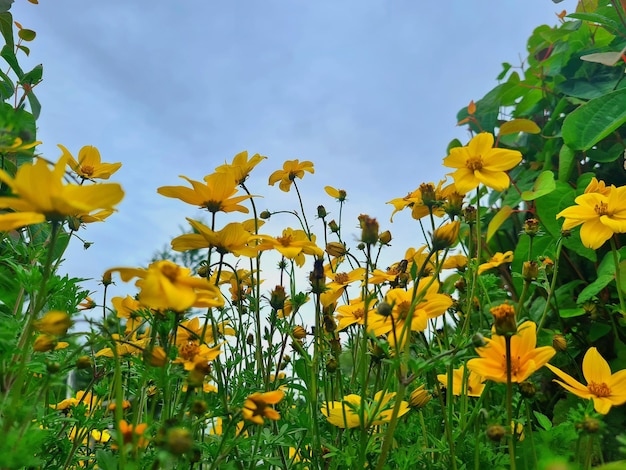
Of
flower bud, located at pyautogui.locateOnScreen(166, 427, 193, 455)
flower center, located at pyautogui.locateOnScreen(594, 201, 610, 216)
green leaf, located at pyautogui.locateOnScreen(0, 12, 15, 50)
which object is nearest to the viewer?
flower bud, located at pyautogui.locateOnScreen(166, 427, 193, 455)

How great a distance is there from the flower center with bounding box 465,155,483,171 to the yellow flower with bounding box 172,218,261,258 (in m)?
0.42

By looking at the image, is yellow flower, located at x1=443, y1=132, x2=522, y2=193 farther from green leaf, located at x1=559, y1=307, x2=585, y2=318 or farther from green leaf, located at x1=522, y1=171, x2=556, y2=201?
green leaf, located at x1=559, y1=307, x2=585, y2=318

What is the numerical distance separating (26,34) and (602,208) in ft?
4.99

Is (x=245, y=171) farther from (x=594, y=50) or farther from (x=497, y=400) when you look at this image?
(x=594, y=50)

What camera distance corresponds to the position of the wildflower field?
56 cm

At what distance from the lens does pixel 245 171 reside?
1.06m

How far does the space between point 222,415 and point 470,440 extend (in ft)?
1.54

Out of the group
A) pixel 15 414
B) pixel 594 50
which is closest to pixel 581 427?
pixel 15 414

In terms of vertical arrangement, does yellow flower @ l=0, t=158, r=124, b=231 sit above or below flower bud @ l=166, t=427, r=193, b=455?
above

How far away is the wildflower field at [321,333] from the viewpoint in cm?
56

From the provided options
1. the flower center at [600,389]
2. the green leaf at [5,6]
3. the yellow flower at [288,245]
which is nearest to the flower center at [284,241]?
the yellow flower at [288,245]

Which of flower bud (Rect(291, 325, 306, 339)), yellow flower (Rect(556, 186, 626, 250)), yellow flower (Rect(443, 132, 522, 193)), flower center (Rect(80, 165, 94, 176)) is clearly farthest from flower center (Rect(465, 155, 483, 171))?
flower center (Rect(80, 165, 94, 176))

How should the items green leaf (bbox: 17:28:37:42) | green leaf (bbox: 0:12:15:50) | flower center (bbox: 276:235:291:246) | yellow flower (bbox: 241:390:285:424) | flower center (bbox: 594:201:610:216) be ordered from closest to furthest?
yellow flower (bbox: 241:390:285:424), flower center (bbox: 276:235:291:246), flower center (bbox: 594:201:610:216), green leaf (bbox: 0:12:15:50), green leaf (bbox: 17:28:37:42)

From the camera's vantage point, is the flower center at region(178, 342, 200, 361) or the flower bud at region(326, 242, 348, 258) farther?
the flower bud at region(326, 242, 348, 258)
